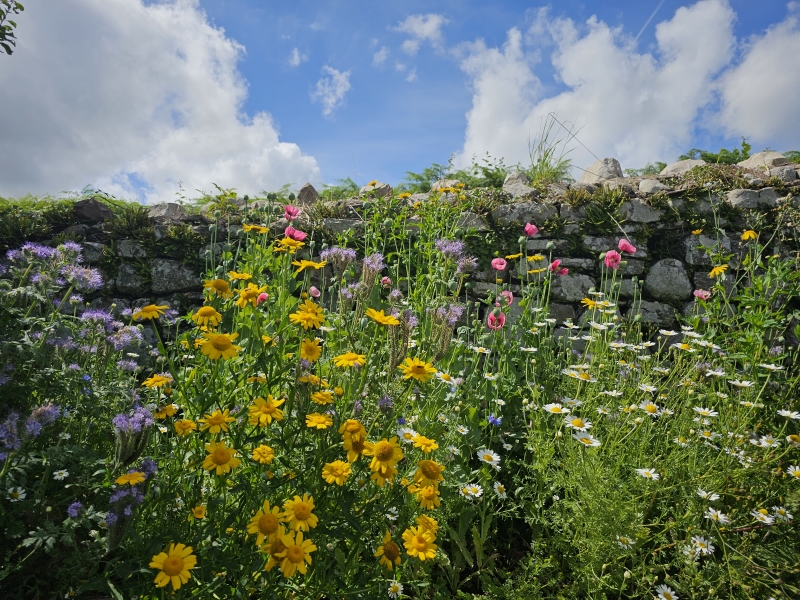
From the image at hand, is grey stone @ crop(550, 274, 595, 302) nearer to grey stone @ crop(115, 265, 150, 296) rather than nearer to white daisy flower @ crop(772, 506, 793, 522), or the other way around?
white daisy flower @ crop(772, 506, 793, 522)

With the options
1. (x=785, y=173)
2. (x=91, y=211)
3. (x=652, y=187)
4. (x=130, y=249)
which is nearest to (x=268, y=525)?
(x=130, y=249)

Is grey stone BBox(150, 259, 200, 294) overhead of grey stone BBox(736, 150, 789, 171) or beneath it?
beneath

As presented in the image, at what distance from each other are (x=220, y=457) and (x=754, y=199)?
6.44 m

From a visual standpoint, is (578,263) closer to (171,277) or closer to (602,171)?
(602,171)

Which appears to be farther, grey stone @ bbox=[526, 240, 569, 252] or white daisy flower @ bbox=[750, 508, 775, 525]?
grey stone @ bbox=[526, 240, 569, 252]

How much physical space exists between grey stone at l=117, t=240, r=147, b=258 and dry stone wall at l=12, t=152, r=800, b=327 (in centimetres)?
1

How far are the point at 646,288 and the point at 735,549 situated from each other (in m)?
3.65

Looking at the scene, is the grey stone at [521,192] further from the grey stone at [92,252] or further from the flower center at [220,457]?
the flower center at [220,457]

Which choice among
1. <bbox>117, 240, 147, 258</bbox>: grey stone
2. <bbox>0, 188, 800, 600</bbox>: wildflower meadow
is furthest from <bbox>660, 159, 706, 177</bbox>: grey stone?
<bbox>117, 240, 147, 258</bbox>: grey stone

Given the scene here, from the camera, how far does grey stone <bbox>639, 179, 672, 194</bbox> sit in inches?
231

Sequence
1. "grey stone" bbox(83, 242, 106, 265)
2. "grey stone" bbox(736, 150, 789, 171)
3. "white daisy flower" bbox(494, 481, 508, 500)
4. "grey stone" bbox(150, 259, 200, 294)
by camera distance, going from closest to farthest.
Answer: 1. "white daisy flower" bbox(494, 481, 508, 500)
2. "grey stone" bbox(83, 242, 106, 265)
3. "grey stone" bbox(150, 259, 200, 294)
4. "grey stone" bbox(736, 150, 789, 171)

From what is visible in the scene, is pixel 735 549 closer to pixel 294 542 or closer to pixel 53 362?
pixel 294 542

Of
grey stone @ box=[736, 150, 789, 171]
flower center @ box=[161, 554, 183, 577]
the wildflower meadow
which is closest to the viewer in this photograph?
flower center @ box=[161, 554, 183, 577]

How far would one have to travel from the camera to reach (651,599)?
2.26 m
